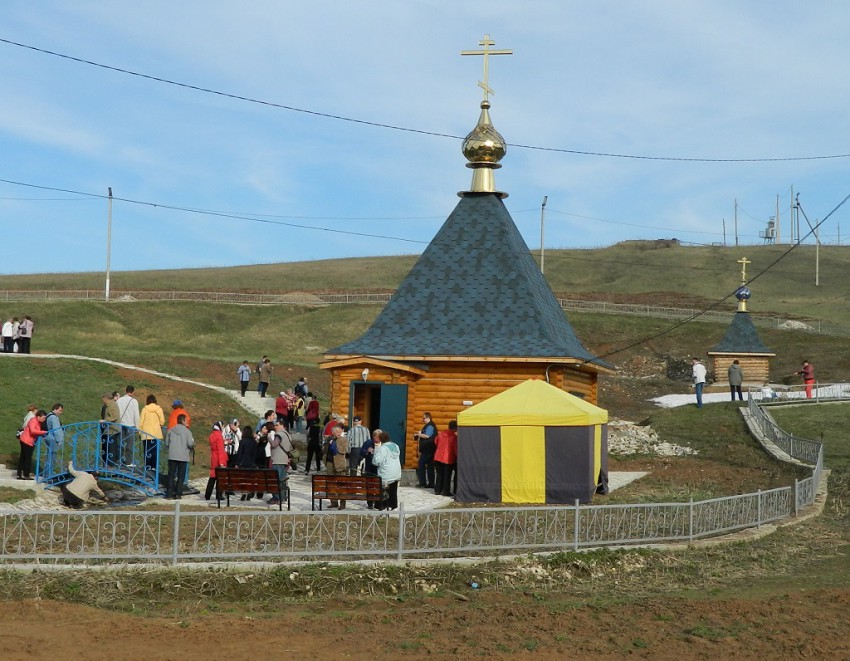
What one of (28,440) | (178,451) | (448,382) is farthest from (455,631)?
(448,382)

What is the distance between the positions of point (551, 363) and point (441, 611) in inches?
541

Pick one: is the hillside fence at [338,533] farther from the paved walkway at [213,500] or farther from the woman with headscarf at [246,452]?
the woman with headscarf at [246,452]

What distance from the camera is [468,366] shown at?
2534cm

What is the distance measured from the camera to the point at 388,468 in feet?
58.6

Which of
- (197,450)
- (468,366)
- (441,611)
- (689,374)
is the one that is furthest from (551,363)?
(689,374)

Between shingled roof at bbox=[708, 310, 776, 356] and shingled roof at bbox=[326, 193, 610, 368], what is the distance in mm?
21375

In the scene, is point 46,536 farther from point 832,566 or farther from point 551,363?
point 551,363

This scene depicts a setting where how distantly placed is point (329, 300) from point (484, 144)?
156 feet

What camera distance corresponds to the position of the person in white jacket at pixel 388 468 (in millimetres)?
17875

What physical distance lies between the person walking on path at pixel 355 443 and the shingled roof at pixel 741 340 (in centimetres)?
3081

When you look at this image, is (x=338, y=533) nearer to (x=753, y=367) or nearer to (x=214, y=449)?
(x=214, y=449)

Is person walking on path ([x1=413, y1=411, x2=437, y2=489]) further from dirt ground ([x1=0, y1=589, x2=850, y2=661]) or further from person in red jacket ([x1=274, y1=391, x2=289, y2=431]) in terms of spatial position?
dirt ground ([x1=0, y1=589, x2=850, y2=661])

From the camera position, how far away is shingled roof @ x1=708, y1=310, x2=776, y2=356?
159 feet

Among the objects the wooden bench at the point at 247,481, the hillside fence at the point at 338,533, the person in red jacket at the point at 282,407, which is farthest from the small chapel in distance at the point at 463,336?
the wooden bench at the point at 247,481
